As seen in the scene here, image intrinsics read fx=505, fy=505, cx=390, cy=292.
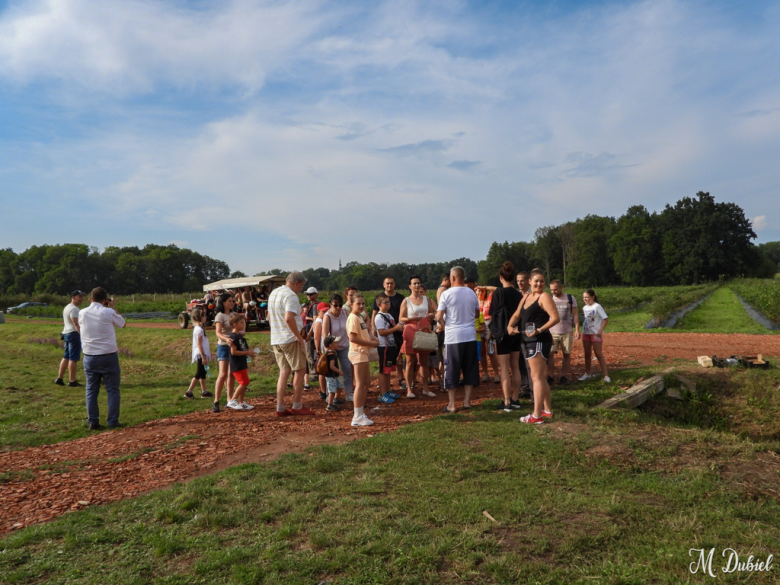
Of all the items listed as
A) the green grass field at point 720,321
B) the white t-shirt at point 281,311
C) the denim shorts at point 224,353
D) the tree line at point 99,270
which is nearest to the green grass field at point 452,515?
the white t-shirt at point 281,311

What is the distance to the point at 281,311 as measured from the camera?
6.72 metres

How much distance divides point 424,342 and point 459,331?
1033 millimetres

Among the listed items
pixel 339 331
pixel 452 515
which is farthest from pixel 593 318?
pixel 452 515

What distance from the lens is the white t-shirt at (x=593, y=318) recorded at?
→ 8094 mm

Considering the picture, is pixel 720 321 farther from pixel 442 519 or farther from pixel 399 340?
pixel 442 519

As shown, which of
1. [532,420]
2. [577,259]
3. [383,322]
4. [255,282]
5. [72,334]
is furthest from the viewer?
[577,259]

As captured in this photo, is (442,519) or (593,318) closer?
(442,519)

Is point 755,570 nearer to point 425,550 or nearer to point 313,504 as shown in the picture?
point 425,550

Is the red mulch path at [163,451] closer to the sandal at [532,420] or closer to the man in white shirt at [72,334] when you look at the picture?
the sandal at [532,420]

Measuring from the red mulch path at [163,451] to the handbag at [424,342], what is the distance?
0.85m

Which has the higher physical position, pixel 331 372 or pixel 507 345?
pixel 507 345

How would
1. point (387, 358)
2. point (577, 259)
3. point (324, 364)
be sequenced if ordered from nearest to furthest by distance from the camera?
point (324, 364)
point (387, 358)
point (577, 259)

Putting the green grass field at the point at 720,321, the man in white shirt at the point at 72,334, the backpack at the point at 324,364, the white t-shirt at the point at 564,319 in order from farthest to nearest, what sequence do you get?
the green grass field at the point at 720,321, the man in white shirt at the point at 72,334, the white t-shirt at the point at 564,319, the backpack at the point at 324,364

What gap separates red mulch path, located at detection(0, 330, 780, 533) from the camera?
14.8 ft
